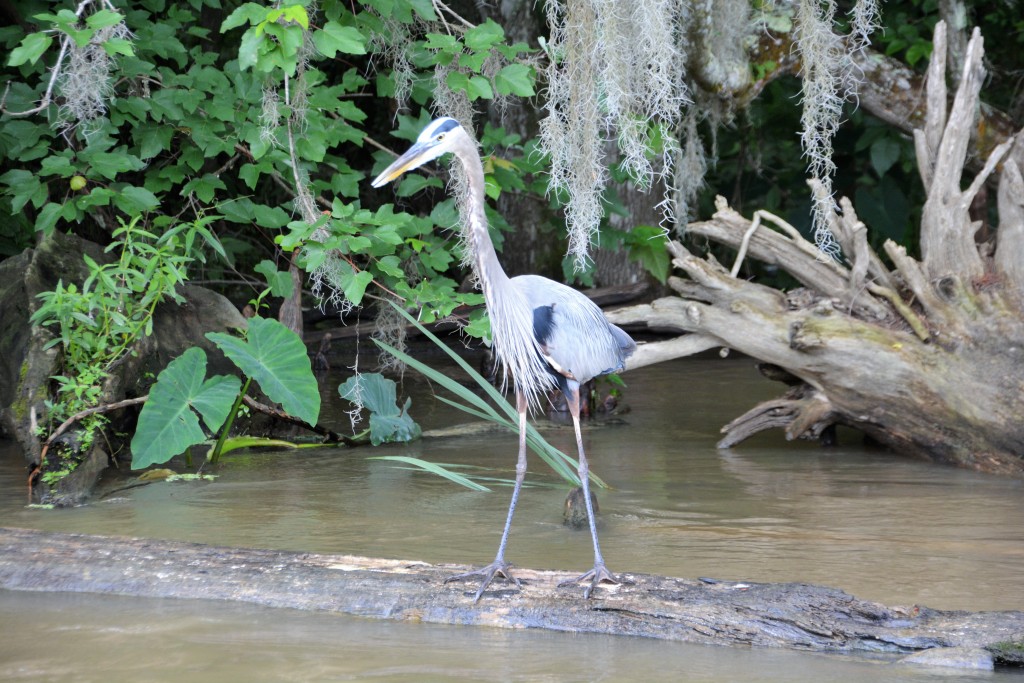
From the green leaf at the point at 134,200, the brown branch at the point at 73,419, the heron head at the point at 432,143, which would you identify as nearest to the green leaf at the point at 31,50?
the green leaf at the point at 134,200

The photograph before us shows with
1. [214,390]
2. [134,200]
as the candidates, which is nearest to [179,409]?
[214,390]

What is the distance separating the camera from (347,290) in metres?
4.45

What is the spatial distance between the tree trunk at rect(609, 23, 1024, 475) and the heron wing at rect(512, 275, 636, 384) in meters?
1.43

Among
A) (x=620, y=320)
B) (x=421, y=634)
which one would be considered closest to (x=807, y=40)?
(x=620, y=320)

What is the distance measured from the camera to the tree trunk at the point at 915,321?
4.48 meters

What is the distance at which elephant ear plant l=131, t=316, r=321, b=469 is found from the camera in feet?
13.5

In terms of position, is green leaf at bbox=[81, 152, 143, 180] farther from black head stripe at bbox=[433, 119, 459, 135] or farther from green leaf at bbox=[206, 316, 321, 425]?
black head stripe at bbox=[433, 119, 459, 135]

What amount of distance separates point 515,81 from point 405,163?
1.57 meters

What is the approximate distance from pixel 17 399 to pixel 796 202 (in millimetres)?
6347

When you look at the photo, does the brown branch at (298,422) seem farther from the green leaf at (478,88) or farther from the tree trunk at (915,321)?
the tree trunk at (915,321)

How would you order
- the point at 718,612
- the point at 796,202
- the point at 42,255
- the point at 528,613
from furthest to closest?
1. the point at 796,202
2. the point at 42,255
3. the point at 528,613
4. the point at 718,612

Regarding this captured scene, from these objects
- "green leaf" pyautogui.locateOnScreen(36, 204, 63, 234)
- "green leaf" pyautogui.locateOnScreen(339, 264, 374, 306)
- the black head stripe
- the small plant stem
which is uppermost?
the black head stripe

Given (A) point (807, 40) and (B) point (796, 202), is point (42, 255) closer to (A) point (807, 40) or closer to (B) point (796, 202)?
(A) point (807, 40)

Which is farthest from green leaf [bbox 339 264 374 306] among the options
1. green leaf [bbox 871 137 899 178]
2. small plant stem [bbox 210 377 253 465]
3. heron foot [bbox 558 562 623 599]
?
green leaf [bbox 871 137 899 178]
